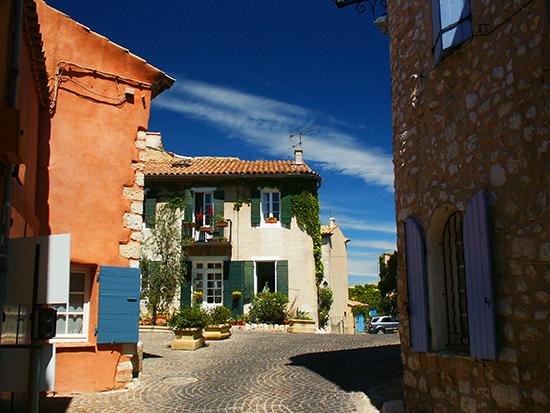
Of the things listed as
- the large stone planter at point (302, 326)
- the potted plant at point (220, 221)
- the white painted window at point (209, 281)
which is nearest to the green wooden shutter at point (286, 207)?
the potted plant at point (220, 221)

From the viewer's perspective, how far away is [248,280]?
60.6 ft

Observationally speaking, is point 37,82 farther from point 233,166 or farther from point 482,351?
point 233,166

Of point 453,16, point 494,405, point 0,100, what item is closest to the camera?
point 494,405

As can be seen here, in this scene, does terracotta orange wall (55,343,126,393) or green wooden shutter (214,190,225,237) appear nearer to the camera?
terracotta orange wall (55,343,126,393)

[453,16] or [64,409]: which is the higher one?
[453,16]

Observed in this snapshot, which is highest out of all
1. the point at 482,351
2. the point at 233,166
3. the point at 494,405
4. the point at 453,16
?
the point at 233,166

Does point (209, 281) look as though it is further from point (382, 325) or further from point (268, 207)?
point (382, 325)

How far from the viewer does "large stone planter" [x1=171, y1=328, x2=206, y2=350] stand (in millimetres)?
11336

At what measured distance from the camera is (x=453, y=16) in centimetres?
478

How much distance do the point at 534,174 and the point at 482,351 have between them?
160cm

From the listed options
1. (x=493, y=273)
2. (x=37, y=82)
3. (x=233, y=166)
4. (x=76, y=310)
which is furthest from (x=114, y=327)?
(x=233, y=166)

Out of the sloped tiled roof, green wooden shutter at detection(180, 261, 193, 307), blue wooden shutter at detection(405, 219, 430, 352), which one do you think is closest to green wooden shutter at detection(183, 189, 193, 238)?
the sloped tiled roof

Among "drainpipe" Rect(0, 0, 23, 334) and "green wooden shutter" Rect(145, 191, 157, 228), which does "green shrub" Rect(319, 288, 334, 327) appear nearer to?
"green wooden shutter" Rect(145, 191, 157, 228)

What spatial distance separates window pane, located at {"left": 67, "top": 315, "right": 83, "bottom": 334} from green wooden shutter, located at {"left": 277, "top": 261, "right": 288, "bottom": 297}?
11.4 metres
